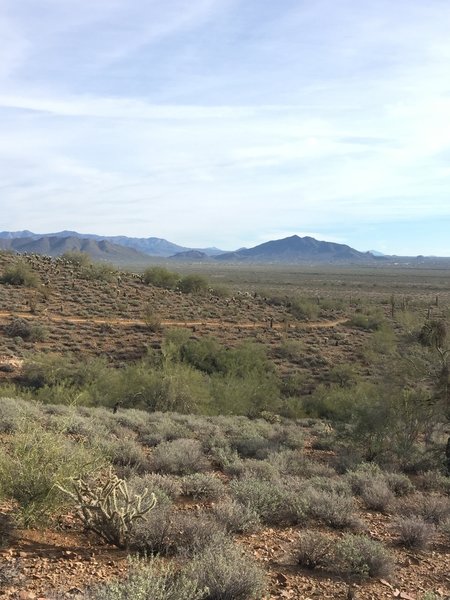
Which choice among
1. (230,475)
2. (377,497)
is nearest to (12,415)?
(230,475)

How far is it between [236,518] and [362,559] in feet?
5.27

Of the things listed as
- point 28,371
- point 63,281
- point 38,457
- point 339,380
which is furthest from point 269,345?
point 38,457

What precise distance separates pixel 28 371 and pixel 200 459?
1688 centimetres

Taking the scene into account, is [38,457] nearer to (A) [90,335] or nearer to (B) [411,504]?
(B) [411,504]

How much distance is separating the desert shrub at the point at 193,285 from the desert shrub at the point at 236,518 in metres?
48.5

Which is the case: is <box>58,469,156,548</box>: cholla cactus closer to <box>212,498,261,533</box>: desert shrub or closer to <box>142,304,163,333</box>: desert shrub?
<box>212,498,261,533</box>: desert shrub

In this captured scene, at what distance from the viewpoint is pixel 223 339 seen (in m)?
35.3

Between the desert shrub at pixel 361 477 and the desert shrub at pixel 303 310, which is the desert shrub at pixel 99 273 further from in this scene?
the desert shrub at pixel 361 477

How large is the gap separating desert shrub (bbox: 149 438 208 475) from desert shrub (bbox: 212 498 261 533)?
2.45m

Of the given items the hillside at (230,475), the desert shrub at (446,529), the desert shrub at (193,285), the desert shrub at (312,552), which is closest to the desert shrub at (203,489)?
the hillside at (230,475)

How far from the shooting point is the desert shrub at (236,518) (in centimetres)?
643

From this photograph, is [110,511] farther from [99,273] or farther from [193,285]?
[193,285]

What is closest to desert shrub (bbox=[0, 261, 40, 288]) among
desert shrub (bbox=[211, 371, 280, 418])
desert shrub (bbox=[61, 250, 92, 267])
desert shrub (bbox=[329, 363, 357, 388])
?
desert shrub (bbox=[61, 250, 92, 267])

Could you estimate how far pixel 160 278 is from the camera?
5556 cm
